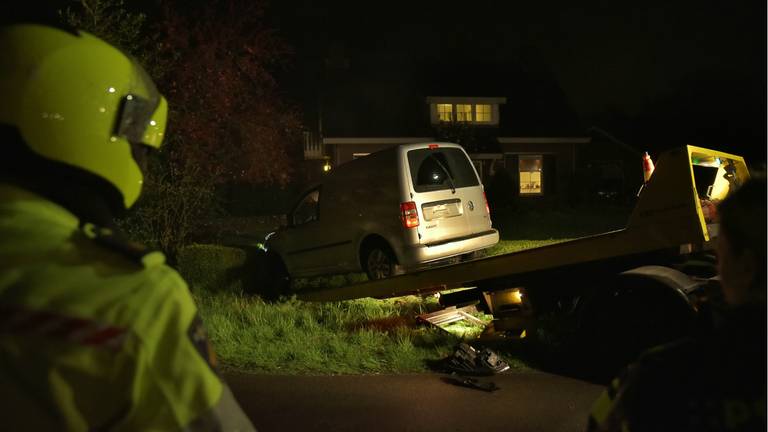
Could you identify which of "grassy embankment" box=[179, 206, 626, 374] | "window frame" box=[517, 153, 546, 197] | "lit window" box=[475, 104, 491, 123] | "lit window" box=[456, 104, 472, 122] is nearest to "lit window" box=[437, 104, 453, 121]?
"lit window" box=[456, 104, 472, 122]

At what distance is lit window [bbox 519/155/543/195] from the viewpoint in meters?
29.2

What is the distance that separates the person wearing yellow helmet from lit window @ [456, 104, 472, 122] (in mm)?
27743

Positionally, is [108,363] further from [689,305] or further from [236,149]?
[236,149]

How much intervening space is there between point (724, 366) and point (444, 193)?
27.1ft

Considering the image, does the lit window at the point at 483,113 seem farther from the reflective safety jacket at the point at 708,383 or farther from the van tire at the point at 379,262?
the reflective safety jacket at the point at 708,383

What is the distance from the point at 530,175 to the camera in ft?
96.3

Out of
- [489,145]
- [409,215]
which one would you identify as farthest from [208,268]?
[489,145]

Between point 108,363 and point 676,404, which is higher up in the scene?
point 108,363

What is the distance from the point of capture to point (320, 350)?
6.48 meters

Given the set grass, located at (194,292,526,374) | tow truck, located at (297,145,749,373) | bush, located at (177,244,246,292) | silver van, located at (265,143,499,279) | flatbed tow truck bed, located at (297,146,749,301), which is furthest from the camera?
bush, located at (177,244,246,292)

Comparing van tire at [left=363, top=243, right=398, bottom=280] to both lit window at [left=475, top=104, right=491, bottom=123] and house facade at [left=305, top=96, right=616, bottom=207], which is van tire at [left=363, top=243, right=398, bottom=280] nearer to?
house facade at [left=305, top=96, right=616, bottom=207]

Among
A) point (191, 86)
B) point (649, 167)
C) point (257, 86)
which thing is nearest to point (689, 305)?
point (649, 167)

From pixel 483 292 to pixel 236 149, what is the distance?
7.99m

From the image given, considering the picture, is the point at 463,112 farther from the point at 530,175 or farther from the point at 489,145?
the point at 530,175
